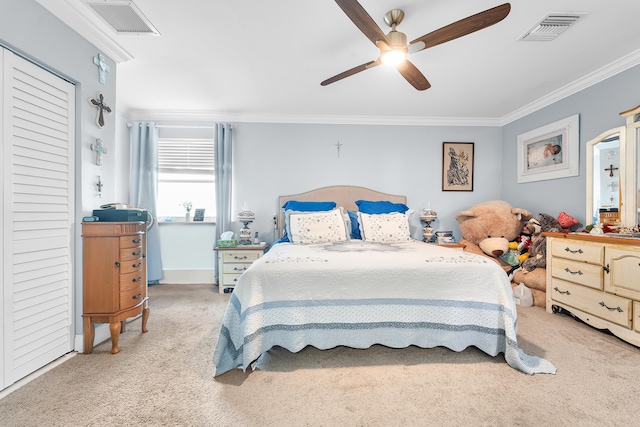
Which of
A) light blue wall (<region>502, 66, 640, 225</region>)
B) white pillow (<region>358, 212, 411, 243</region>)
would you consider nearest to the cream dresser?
light blue wall (<region>502, 66, 640, 225</region>)

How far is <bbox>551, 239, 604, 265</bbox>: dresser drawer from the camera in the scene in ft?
8.42

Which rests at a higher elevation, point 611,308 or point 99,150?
point 99,150

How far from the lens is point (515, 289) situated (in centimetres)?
338

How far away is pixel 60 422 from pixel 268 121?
3.81m

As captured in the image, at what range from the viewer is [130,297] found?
2297 millimetres

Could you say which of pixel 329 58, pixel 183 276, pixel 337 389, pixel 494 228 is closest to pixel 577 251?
pixel 494 228

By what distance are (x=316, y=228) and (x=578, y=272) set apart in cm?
253

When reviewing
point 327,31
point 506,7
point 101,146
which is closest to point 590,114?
point 506,7

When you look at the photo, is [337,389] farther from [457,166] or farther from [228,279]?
[457,166]

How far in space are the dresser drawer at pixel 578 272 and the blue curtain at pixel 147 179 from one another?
481cm

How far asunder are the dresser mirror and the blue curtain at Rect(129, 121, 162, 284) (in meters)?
5.17

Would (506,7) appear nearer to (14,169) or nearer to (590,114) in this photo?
(590,114)

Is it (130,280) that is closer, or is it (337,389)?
(337,389)

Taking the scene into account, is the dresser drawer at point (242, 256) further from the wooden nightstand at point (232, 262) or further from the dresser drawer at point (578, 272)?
the dresser drawer at point (578, 272)
